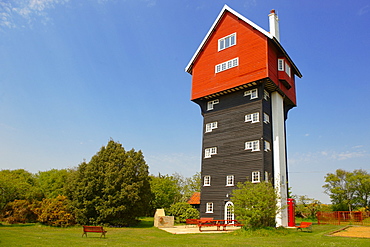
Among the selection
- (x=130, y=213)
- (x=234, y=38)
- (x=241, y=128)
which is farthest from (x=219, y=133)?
(x=130, y=213)

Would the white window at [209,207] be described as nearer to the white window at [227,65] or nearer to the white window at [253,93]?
the white window at [253,93]

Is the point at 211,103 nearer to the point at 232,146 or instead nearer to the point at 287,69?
the point at 232,146

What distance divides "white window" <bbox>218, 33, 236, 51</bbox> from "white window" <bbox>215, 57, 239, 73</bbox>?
195cm

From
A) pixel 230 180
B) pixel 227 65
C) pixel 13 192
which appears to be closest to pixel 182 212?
pixel 230 180

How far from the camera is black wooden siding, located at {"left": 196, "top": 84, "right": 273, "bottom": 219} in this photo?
26.2 metres

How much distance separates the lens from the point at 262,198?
18906 millimetres

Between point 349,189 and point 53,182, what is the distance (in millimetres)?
46937

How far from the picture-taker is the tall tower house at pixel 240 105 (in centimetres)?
2644

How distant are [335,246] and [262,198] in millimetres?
6689

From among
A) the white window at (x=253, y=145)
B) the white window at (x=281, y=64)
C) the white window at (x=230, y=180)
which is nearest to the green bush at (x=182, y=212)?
the white window at (x=230, y=180)

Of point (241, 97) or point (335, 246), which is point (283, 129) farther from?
point (335, 246)

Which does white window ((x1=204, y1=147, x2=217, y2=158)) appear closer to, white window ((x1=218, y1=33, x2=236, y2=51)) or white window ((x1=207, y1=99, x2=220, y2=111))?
white window ((x1=207, y1=99, x2=220, y2=111))

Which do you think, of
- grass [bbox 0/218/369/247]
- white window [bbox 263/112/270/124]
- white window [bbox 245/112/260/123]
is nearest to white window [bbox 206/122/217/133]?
white window [bbox 245/112/260/123]

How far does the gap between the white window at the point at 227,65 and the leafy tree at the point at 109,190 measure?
515 inches
